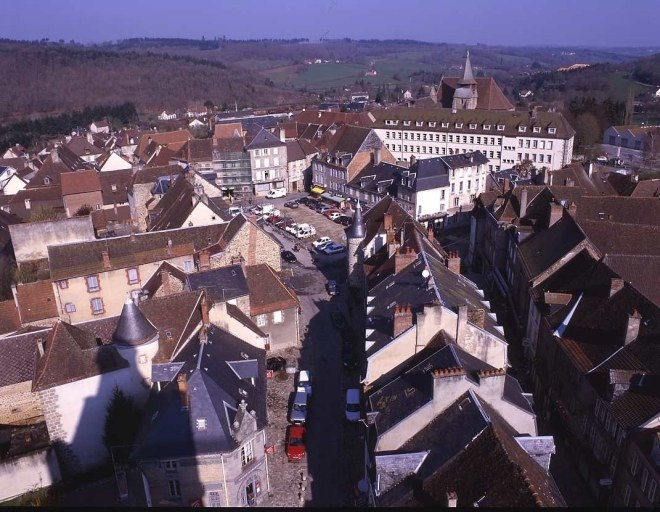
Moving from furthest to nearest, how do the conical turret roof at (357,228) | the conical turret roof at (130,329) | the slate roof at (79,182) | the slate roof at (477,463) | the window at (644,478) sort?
the slate roof at (79,182), the conical turret roof at (357,228), the conical turret roof at (130,329), the window at (644,478), the slate roof at (477,463)

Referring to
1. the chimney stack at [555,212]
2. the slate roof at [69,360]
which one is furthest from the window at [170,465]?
the chimney stack at [555,212]

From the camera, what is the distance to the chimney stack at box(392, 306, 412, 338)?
83.6ft

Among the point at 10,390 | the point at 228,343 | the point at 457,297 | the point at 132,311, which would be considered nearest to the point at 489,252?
the point at 457,297

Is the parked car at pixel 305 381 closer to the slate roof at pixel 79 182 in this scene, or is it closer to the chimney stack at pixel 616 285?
the chimney stack at pixel 616 285

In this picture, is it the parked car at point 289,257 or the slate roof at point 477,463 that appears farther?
the parked car at point 289,257

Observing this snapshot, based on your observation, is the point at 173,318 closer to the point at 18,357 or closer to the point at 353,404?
the point at 18,357

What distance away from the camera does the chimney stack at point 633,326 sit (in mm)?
26109

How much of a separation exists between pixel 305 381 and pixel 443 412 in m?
14.1

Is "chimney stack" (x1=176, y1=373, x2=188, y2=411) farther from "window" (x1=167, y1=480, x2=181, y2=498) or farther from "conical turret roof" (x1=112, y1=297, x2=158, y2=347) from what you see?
"conical turret roof" (x1=112, y1=297, x2=158, y2=347)

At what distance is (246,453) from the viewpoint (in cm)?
2450

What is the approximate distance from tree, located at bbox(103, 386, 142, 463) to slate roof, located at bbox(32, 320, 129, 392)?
1681mm

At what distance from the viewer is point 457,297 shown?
29297 millimetres

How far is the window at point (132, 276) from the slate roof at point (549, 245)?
2793 cm

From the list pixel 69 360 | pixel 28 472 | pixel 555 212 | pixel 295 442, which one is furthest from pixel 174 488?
pixel 555 212
